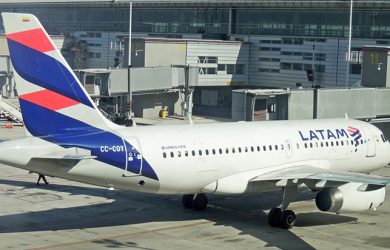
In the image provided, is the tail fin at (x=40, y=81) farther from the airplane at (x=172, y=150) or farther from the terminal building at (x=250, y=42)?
the terminal building at (x=250, y=42)

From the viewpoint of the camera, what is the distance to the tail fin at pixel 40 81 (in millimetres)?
31312

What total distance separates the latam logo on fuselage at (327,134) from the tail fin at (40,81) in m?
13.5

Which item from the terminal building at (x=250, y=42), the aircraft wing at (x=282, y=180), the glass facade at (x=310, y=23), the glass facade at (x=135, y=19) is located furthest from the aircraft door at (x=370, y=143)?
the glass facade at (x=135, y=19)

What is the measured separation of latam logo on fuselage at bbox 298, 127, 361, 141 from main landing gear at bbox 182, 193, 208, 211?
6.28 metres

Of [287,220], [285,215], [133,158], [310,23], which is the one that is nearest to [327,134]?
[285,215]

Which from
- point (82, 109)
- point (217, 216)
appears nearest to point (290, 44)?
point (217, 216)

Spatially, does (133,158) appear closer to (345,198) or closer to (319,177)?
(319,177)

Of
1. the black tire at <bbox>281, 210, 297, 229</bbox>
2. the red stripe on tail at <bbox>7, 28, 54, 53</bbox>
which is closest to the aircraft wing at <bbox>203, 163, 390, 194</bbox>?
the black tire at <bbox>281, 210, 297, 229</bbox>

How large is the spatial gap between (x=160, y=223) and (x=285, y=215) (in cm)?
618

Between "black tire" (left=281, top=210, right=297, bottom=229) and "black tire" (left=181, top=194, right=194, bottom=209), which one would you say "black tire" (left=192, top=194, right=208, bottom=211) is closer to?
"black tire" (left=181, top=194, right=194, bottom=209)

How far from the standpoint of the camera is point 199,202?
39.9 meters

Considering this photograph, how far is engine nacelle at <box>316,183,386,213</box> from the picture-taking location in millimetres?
35875

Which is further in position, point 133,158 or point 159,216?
point 159,216

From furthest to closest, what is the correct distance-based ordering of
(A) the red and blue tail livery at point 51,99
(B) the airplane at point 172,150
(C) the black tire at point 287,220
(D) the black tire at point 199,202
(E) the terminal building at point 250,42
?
(E) the terminal building at point 250,42, (D) the black tire at point 199,202, (C) the black tire at point 287,220, (B) the airplane at point 172,150, (A) the red and blue tail livery at point 51,99
